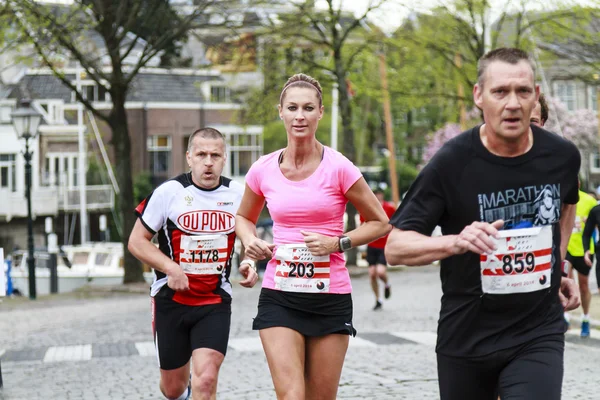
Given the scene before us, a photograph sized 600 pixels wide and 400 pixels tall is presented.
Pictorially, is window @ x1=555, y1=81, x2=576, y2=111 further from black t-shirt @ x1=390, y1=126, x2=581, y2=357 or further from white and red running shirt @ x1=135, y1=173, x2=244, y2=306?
black t-shirt @ x1=390, y1=126, x2=581, y2=357

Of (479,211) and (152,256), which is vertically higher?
(479,211)

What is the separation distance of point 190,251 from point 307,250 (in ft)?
4.62

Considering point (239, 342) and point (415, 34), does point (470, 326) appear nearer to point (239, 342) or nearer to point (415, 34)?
point (239, 342)

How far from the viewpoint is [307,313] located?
575cm

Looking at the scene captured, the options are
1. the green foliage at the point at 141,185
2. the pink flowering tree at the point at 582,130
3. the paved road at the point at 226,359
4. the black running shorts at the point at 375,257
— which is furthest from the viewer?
the pink flowering tree at the point at 582,130

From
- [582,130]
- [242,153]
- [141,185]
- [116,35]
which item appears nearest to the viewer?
[116,35]

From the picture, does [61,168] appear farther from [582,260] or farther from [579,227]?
[582,260]

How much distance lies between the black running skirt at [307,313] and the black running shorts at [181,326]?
3.60ft

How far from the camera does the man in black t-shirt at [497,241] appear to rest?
4230 millimetres

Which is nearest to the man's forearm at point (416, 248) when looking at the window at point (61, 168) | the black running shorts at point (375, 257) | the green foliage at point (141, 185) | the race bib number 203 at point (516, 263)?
the race bib number 203 at point (516, 263)

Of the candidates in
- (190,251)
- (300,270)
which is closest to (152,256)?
(190,251)

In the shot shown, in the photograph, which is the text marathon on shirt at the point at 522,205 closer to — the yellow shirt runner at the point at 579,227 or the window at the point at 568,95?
the yellow shirt runner at the point at 579,227

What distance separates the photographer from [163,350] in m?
6.95

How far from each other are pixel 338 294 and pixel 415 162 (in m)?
73.3
